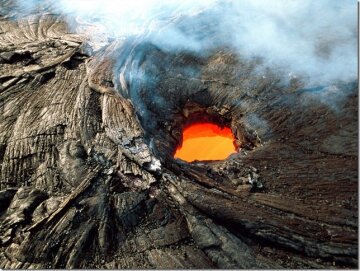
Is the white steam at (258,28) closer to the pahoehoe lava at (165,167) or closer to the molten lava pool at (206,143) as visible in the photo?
the pahoehoe lava at (165,167)

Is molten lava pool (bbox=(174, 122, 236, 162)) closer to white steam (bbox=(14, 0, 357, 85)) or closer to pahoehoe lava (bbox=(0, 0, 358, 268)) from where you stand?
pahoehoe lava (bbox=(0, 0, 358, 268))

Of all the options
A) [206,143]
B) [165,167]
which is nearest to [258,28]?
[206,143]

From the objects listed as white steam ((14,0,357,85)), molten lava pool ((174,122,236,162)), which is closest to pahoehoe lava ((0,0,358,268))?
molten lava pool ((174,122,236,162))

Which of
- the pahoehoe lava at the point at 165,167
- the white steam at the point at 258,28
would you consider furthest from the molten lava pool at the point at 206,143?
the white steam at the point at 258,28

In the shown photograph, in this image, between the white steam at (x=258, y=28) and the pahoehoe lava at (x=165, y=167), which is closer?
the pahoehoe lava at (x=165, y=167)

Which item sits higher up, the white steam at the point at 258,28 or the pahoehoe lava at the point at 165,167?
the white steam at the point at 258,28
